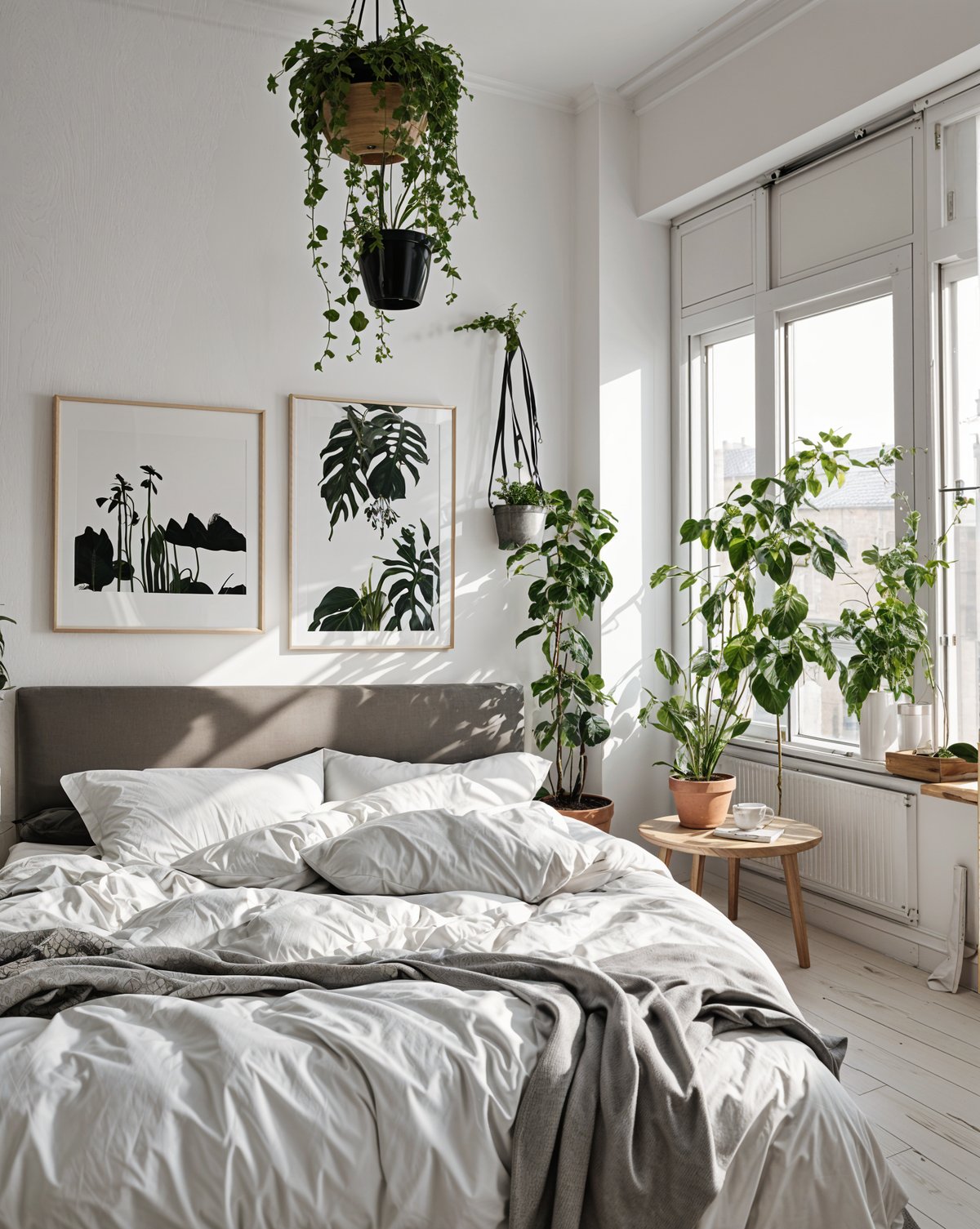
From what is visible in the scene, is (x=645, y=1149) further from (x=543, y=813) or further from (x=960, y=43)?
(x=960, y=43)

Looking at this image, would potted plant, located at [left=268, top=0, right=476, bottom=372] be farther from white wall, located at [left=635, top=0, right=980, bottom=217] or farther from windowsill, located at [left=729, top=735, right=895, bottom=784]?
windowsill, located at [left=729, top=735, right=895, bottom=784]

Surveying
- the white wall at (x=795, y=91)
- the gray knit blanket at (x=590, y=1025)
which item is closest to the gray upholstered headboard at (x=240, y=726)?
the gray knit blanket at (x=590, y=1025)

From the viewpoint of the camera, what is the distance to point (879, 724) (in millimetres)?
Answer: 3428

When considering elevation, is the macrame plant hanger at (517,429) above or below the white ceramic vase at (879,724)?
above

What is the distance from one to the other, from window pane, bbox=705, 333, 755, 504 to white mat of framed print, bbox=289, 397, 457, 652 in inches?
44.4

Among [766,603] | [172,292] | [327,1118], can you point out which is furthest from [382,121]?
[766,603]

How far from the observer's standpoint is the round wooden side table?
327cm

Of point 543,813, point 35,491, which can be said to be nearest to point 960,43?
point 543,813

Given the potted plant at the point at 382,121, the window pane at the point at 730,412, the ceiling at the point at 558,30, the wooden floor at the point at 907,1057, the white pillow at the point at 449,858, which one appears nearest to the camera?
the wooden floor at the point at 907,1057

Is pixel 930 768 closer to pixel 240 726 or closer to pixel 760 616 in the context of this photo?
pixel 760 616

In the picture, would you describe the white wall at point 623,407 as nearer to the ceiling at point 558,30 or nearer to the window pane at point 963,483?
the ceiling at point 558,30

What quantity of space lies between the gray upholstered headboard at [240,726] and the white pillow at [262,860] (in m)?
0.63

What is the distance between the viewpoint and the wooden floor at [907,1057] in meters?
2.17

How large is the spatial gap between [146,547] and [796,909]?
2533 millimetres
